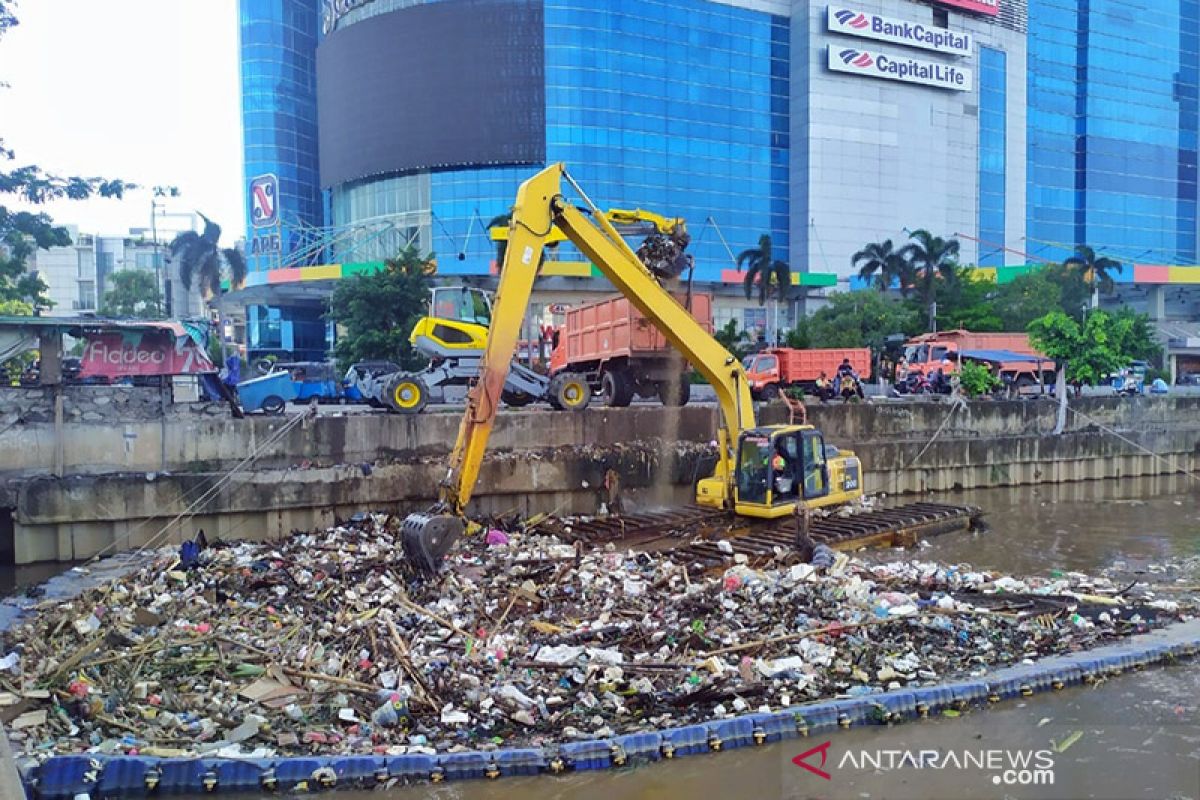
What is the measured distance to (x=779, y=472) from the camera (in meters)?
12.8

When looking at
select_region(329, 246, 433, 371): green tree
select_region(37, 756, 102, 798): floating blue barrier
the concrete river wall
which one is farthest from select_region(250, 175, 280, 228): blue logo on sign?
select_region(37, 756, 102, 798): floating blue barrier

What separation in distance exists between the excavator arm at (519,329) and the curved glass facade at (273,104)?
51.6 metres

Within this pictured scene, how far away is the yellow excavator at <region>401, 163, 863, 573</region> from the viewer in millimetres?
10688

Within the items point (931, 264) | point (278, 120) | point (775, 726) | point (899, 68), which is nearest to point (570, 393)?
point (775, 726)

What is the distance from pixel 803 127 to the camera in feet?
183

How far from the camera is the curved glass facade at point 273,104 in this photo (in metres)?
59.2

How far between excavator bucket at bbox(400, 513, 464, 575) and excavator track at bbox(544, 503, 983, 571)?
333 centimetres

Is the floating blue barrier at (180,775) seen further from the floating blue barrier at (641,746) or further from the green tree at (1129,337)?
the green tree at (1129,337)

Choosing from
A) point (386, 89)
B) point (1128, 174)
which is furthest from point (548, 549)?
point (1128, 174)

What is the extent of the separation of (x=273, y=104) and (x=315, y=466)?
52526 mm

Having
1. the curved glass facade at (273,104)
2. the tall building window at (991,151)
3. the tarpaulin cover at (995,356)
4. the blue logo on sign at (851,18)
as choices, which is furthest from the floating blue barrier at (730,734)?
the tall building window at (991,151)

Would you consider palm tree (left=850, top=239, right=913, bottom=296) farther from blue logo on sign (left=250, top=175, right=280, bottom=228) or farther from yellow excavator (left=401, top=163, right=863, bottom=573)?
blue logo on sign (left=250, top=175, right=280, bottom=228)

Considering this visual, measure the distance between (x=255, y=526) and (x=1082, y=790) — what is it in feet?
40.1

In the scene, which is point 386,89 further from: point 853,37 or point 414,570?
point 414,570
